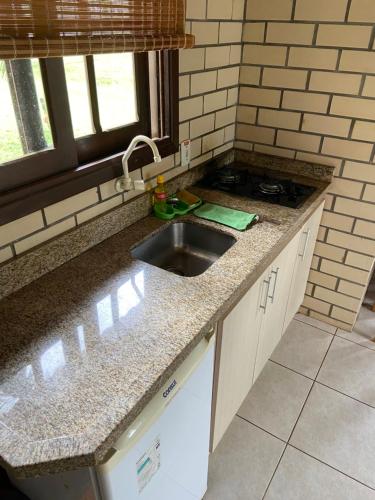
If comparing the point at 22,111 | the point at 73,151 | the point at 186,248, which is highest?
the point at 22,111

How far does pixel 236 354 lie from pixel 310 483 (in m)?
0.63

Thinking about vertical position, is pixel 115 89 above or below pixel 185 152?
above

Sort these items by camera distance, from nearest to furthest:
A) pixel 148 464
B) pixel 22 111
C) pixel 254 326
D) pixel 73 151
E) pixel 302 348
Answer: pixel 148 464
pixel 22 111
pixel 73 151
pixel 254 326
pixel 302 348

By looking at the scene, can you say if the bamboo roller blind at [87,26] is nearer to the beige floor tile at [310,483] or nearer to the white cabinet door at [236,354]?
the white cabinet door at [236,354]

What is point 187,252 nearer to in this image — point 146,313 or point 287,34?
point 146,313

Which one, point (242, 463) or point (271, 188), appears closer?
point (242, 463)

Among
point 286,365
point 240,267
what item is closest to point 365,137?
point 240,267

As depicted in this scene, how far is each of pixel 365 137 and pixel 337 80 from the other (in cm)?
28

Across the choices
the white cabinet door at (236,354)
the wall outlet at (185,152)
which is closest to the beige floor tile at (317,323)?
the white cabinet door at (236,354)

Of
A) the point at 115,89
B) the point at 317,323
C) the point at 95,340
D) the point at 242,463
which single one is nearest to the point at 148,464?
the point at 95,340

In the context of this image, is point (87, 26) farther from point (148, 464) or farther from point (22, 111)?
point (148, 464)

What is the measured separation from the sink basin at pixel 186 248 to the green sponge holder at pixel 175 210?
40mm

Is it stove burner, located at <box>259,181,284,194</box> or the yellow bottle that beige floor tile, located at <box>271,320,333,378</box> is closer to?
stove burner, located at <box>259,181,284,194</box>

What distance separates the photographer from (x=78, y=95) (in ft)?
3.77
